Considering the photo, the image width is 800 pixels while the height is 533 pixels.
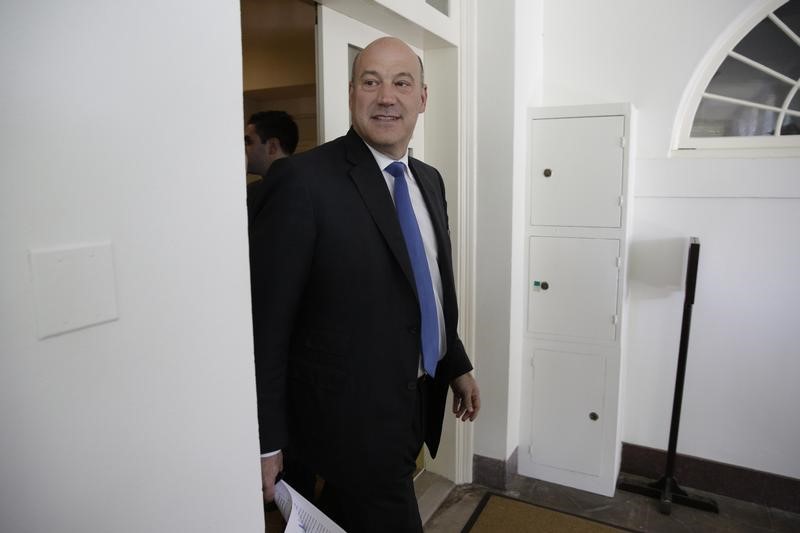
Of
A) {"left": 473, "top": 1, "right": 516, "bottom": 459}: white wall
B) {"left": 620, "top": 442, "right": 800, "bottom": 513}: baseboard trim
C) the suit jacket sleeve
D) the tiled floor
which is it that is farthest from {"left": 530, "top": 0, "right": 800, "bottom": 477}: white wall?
the suit jacket sleeve

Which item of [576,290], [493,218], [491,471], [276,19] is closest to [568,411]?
[491,471]

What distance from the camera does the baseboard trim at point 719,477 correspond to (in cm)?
274

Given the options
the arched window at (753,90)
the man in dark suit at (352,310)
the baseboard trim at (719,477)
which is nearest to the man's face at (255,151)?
the man in dark suit at (352,310)

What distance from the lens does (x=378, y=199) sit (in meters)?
1.51

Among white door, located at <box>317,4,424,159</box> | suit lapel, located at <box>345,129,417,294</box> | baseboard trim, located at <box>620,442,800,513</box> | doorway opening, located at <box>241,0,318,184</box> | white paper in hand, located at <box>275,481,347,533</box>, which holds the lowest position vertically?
baseboard trim, located at <box>620,442,800,513</box>

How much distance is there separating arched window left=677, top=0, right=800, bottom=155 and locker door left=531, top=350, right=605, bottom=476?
131 cm

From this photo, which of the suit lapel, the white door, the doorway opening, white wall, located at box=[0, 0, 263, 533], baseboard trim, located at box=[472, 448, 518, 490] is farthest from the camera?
the doorway opening

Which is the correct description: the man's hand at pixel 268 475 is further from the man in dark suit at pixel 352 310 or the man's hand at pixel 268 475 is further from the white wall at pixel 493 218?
the white wall at pixel 493 218

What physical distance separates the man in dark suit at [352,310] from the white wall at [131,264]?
0.34 m

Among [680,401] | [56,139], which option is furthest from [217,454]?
[680,401]

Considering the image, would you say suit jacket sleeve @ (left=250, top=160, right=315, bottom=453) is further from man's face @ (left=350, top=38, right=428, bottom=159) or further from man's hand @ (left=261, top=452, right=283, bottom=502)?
man's face @ (left=350, top=38, right=428, bottom=159)

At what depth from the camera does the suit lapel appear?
1484mm

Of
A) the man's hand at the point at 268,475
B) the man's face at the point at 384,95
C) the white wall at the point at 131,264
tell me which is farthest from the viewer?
the man's face at the point at 384,95

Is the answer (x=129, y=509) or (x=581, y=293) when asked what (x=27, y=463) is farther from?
(x=581, y=293)
